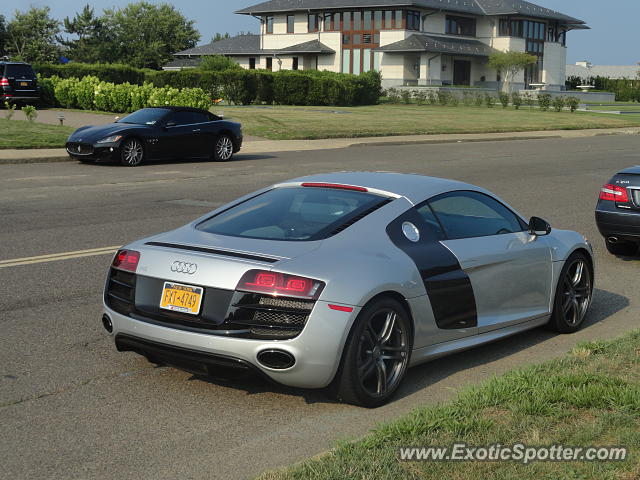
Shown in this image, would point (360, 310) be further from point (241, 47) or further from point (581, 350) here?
point (241, 47)

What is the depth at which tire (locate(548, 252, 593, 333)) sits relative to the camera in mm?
7309

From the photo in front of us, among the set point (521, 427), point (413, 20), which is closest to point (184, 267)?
point (521, 427)

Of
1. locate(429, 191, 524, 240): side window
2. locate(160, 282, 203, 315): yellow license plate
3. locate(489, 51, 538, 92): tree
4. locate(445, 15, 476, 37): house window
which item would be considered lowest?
locate(160, 282, 203, 315): yellow license plate

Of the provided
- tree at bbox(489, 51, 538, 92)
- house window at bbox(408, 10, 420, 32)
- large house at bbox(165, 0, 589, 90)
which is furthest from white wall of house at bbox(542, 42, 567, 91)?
house window at bbox(408, 10, 420, 32)

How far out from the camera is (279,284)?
520 centimetres

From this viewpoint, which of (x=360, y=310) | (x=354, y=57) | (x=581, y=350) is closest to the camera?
(x=360, y=310)

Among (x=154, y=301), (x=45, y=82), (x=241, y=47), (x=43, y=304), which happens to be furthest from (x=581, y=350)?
(x=241, y=47)

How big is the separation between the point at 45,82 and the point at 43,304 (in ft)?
109

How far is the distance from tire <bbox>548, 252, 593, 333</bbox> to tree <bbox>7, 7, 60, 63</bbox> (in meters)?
96.9

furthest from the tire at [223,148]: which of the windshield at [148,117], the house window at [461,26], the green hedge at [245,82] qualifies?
the house window at [461,26]

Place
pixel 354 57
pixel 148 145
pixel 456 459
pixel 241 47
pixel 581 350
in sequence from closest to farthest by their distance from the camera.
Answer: pixel 456 459, pixel 581 350, pixel 148 145, pixel 354 57, pixel 241 47

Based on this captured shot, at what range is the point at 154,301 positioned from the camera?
5.52 metres

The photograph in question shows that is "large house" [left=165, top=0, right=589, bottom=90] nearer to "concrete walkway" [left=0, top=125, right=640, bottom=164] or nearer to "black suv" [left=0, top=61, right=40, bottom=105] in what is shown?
"concrete walkway" [left=0, top=125, right=640, bottom=164]

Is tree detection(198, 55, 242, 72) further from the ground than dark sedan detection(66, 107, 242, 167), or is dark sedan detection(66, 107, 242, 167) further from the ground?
tree detection(198, 55, 242, 72)
